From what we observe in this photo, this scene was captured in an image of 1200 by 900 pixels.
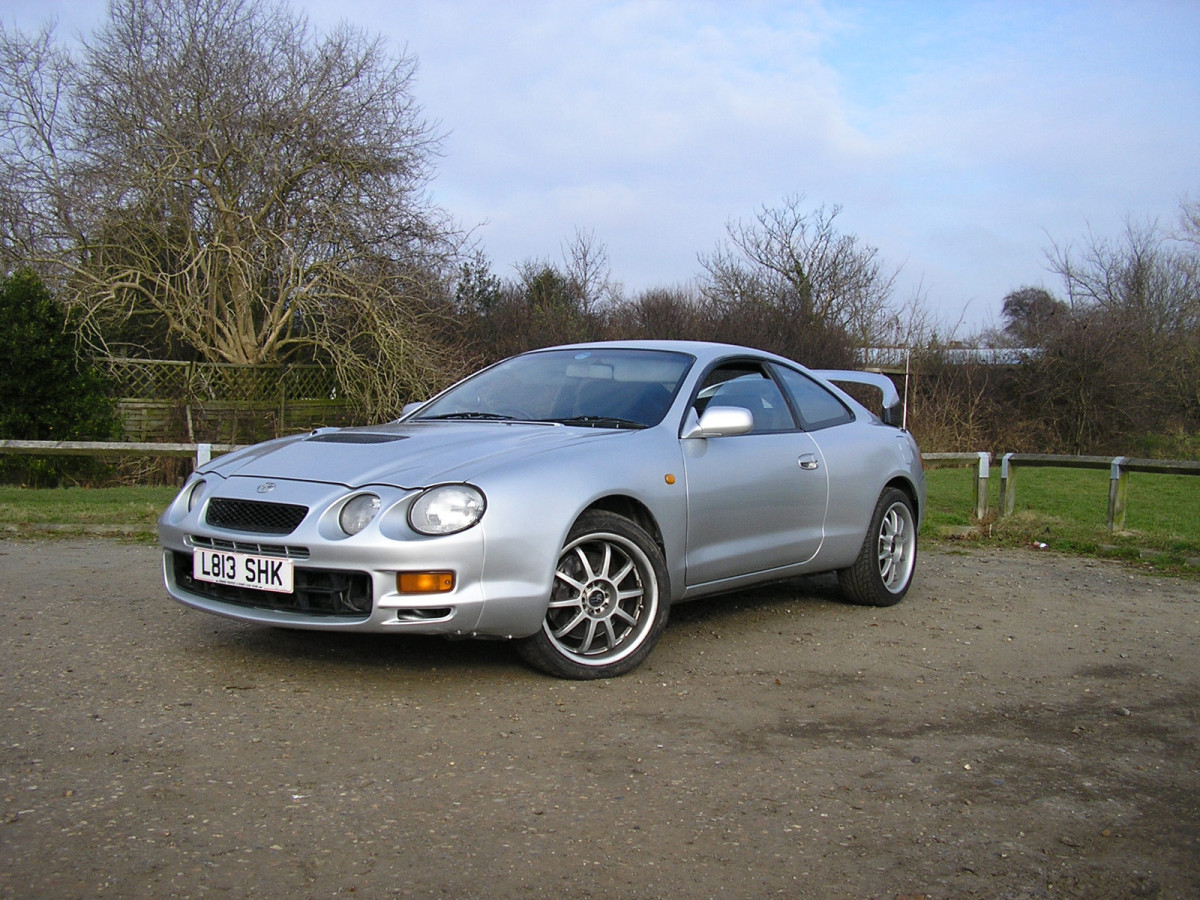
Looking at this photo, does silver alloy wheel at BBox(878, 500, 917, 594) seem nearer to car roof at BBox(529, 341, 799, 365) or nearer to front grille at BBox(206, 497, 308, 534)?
car roof at BBox(529, 341, 799, 365)

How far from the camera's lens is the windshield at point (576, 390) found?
18.4 ft

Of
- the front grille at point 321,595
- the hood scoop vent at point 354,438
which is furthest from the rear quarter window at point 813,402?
the front grille at point 321,595

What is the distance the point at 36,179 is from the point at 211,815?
20138 millimetres

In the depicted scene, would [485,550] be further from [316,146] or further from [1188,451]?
[1188,451]

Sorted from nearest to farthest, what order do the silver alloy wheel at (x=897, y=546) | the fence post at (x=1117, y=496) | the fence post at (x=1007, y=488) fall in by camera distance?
1. the silver alloy wheel at (x=897, y=546)
2. the fence post at (x=1117, y=496)
3. the fence post at (x=1007, y=488)

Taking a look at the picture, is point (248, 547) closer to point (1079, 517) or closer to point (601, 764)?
point (601, 764)

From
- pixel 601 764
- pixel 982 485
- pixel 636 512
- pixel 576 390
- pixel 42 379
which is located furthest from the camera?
pixel 42 379

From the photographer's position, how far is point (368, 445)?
505 cm

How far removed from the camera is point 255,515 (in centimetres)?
474

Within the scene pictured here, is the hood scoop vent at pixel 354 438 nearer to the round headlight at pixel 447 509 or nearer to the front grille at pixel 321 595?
the round headlight at pixel 447 509

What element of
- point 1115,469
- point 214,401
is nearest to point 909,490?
point 1115,469

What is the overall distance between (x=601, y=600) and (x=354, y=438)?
136 cm

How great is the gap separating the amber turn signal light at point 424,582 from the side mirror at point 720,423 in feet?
5.02

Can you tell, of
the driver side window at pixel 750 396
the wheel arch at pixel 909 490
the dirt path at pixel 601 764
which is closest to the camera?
the dirt path at pixel 601 764
